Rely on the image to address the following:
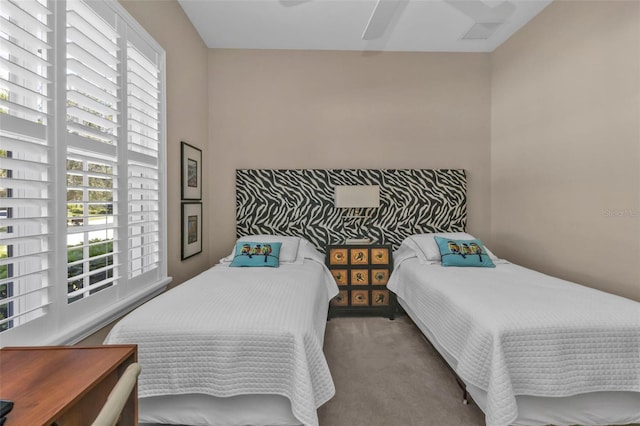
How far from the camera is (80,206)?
1692mm

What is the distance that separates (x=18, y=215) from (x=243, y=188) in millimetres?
2365

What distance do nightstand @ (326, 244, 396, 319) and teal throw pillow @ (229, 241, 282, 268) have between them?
63 centimetres

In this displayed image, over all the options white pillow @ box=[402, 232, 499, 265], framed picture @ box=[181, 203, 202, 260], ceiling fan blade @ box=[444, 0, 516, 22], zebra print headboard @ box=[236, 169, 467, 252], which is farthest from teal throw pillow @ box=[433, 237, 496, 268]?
framed picture @ box=[181, 203, 202, 260]

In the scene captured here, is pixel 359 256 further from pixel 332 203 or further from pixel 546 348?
pixel 546 348

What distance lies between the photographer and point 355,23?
126 inches

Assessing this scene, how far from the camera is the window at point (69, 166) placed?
133 cm

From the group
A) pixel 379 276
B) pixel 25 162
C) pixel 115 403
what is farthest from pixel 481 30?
pixel 115 403

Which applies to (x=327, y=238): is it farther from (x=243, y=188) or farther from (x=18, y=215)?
(x=18, y=215)

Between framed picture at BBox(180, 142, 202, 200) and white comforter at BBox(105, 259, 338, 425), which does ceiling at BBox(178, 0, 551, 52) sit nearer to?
framed picture at BBox(180, 142, 202, 200)

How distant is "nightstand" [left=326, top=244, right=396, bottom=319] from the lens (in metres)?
3.38

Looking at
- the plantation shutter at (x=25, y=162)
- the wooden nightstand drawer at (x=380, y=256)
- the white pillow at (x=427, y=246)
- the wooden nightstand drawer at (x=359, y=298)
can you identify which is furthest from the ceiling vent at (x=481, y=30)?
the plantation shutter at (x=25, y=162)

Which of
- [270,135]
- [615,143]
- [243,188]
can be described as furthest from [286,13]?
[615,143]

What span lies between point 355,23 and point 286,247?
2.36 m

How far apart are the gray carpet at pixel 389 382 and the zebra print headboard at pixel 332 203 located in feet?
3.66
